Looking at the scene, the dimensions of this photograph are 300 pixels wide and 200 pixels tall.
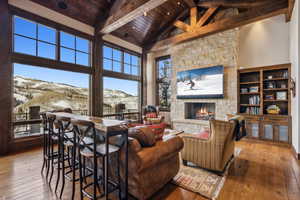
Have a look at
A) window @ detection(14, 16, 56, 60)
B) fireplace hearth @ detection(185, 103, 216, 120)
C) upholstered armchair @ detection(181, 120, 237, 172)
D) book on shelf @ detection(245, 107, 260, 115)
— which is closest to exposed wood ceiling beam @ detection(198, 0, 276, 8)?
book on shelf @ detection(245, 107, 260, 115)

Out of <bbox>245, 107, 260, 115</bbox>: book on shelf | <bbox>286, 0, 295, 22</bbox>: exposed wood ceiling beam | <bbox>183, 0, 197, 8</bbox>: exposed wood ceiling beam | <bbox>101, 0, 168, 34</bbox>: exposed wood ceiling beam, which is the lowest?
<bbox>245, 107, 260, 115</bbox>: book on shelf

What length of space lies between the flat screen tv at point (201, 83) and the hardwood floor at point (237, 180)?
7.90ft

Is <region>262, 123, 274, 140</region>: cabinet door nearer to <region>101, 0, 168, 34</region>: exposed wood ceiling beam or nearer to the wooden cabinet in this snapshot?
the wooden cabinet

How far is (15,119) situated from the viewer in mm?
3607

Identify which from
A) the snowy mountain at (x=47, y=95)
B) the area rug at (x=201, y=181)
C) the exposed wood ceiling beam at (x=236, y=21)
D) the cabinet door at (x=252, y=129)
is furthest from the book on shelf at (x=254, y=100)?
the snowy mountain at (x=47, y=95)

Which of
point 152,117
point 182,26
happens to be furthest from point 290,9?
point 152,117

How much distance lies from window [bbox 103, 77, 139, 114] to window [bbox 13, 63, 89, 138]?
0.86 m

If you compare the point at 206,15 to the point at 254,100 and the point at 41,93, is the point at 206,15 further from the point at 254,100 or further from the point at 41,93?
the point at 41,93

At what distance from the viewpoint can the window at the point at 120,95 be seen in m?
5.68

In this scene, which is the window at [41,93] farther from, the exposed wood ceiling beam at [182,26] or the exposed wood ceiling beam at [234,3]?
the exposed wood ceiling beam at [234,3]

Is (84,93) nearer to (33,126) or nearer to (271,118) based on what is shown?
(33,126)

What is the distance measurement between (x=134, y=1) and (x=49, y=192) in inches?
178

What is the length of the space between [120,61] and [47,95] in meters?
3.11

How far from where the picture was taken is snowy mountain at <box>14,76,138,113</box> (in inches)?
146
